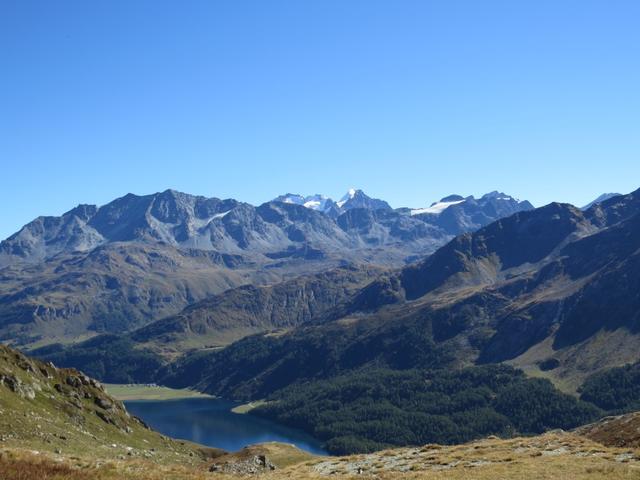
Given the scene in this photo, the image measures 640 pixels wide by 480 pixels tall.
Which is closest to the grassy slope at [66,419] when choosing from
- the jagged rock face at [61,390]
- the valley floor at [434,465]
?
the jagged rock face at [61,390]

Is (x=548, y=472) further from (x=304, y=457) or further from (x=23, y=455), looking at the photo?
(x=304, y=457)

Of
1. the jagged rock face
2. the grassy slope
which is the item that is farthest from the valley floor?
the jagged rock face

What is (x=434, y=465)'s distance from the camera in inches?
1818

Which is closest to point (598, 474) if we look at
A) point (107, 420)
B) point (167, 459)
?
point (167, 459)

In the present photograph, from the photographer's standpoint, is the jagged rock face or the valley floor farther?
the jagged rock face

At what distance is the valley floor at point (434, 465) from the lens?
33531 millimetres

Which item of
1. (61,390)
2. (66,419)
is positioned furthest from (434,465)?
(61,390)

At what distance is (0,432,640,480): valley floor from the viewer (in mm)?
33531

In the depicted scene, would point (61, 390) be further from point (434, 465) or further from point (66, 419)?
point (434, 465)

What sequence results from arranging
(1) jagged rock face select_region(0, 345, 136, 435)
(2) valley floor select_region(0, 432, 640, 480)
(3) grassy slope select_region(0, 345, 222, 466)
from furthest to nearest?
(1) jagged rock face select_region(0, 345, 136, 435) → (3) grassy slope select_region(0, 345, 222, 466) → (2) valley floor select_region(0, 432, 640, 480)

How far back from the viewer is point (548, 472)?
37.8m

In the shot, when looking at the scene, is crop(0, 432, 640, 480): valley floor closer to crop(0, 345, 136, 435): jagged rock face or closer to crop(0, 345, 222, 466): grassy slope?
crop(0, 345, 222, 466): grassy slope

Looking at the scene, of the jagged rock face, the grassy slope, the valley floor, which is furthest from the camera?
the jagged rock face

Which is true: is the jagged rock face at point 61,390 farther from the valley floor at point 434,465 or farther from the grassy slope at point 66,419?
the valley floor at point 434,465
